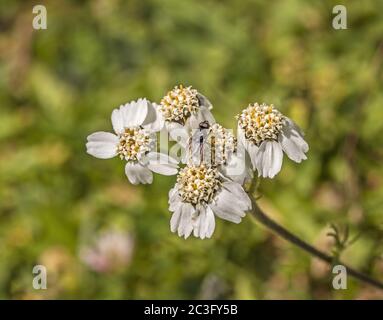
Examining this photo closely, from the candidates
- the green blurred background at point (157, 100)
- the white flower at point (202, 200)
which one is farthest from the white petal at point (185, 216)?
the green blurred background at point (157, 100)

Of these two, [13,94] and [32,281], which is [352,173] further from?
[13,94]

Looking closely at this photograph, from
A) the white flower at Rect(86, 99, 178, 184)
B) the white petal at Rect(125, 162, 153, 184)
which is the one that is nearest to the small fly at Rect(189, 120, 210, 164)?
the white flower at Rect(86, 99, 178, 184)

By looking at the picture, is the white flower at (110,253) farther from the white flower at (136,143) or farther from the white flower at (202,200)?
the white flower at (202,200)

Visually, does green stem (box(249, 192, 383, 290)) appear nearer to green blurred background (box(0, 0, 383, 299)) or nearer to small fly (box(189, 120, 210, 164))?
small fly (box(189, 120, 210, 164))

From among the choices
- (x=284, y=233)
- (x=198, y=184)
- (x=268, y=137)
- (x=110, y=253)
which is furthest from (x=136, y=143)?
(x=110, y=253)
